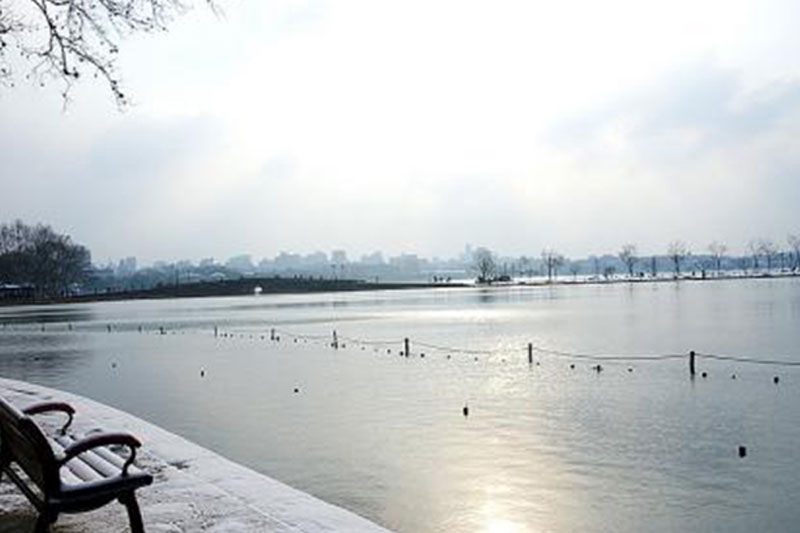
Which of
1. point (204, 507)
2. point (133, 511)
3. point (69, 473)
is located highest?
point (69, 473)

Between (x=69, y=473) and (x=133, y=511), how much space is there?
2.21 ft

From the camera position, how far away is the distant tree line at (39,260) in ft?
477

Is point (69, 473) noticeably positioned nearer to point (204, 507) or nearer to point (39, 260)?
point (204, 507)

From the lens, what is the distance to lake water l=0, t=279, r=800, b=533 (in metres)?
11.1

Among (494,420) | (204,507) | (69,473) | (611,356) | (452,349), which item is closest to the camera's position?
(69,473)

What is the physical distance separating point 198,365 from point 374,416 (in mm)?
13747

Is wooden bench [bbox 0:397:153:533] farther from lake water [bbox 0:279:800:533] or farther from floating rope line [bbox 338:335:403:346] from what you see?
floating rope line [bbox 338:335:403:346]

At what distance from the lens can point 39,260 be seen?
146 metres

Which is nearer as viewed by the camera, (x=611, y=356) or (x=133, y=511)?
(x=133, y=511)

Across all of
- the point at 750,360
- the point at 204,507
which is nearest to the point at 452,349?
the point at 750,360

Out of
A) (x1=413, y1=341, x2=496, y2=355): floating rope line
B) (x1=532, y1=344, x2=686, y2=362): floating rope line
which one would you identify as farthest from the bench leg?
(x1=413, y1=341, x2=496, y2=355): floating rope line

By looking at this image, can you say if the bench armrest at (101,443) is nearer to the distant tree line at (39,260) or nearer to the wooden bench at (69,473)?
the wooden bench at (69,473)

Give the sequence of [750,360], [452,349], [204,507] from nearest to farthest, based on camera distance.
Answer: [204,507]
[750,360]
[452,349]

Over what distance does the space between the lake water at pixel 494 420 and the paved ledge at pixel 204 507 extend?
224 cm
